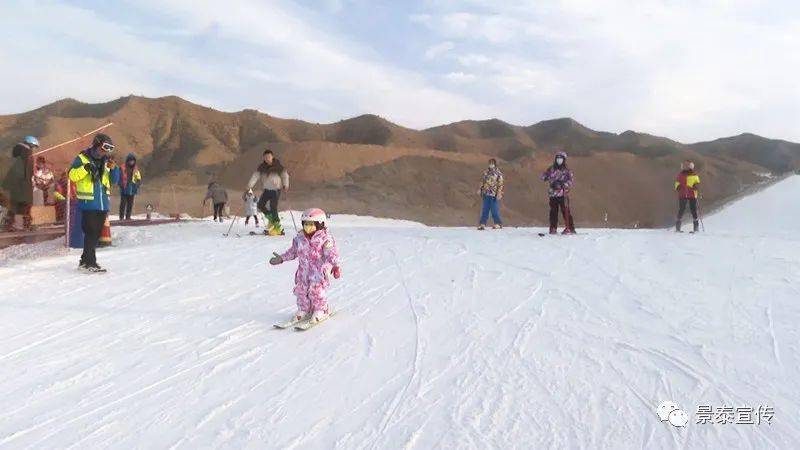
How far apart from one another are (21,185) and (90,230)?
5.01 meters

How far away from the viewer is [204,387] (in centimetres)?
456

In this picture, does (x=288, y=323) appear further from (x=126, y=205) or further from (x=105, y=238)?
(x=126, y=205)

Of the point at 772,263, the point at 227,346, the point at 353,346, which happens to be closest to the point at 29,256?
the point at 227,346

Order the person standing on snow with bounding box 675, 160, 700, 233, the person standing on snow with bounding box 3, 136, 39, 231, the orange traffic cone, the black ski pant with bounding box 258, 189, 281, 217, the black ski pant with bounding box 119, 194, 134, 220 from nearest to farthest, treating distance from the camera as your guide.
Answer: the orange traffic cone < the person standing on snow with bounding box 3, 136, 39, 231 < the black ski pant with bounding box 258, 189, 281, 217 < the person standing on snow with bounding box 675, 160, 700, 233 < the black ski pant with bounding box 119, 194, 134, 220

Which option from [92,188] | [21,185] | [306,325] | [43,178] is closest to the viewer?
[306,325]

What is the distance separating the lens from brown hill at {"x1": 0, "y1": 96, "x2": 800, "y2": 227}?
37.5m

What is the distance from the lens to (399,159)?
151 ft

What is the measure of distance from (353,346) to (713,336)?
345cm

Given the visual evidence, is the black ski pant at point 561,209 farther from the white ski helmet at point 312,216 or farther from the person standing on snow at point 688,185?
the white ski helmet at point 312,216

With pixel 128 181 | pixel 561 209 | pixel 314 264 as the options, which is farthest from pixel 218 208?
pixel 314 264

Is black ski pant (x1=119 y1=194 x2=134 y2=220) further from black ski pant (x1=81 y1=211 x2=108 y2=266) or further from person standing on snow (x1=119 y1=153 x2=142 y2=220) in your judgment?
black ski pant (x1=81 y1=211 x2=108 y2=266)

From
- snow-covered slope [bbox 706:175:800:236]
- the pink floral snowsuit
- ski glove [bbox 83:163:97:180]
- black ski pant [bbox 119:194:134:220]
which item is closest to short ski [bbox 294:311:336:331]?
the pink floral snowsuit

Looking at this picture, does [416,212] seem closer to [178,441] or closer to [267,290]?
[267,290]

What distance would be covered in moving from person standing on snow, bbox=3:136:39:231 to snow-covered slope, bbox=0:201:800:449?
10.5ft
